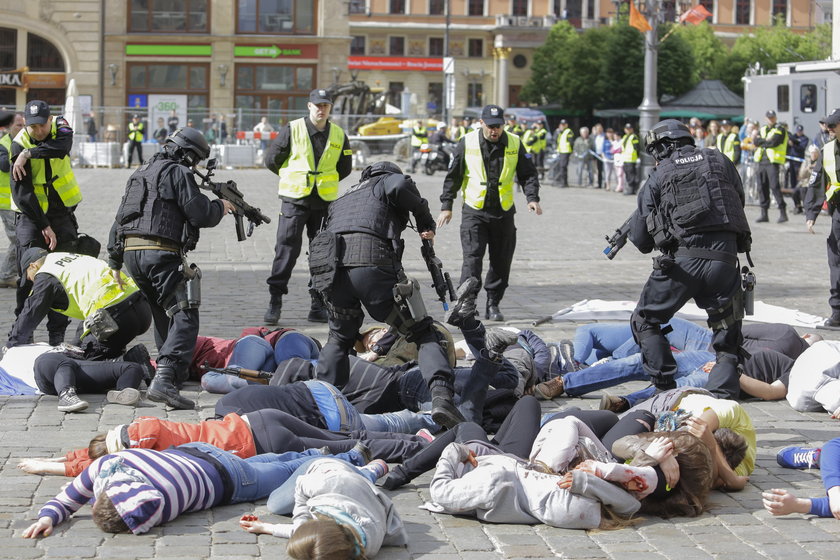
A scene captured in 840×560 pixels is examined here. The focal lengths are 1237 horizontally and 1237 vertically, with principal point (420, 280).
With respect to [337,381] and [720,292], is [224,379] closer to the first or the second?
[337,381]

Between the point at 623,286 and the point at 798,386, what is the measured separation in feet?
17.7

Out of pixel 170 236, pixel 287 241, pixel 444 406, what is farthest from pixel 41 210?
pixel 444 406

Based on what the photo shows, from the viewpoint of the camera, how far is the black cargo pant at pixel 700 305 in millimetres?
7195

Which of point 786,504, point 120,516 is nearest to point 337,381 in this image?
point 120,516

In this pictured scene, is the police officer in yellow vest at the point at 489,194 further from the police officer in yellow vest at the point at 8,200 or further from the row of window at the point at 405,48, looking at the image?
the row of window at the point at 405,48

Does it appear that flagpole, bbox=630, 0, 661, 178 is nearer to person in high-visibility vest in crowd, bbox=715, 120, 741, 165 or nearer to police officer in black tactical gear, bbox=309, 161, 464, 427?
person in high-visibility vest in crowd, bbox=715, 120, 741, 165

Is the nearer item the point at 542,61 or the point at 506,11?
the point at 542,61

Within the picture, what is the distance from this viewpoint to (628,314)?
1027 cm

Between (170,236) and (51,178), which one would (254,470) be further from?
(51,178)

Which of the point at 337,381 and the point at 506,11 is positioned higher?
the point at 506,11

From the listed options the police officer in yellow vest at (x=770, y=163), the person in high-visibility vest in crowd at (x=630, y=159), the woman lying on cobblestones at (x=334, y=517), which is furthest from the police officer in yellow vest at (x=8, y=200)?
the person in high-visibility vest in crowd at (x=630, y=159)

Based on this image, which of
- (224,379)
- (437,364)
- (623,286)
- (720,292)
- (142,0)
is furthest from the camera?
(142,0)

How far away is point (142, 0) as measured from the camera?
52.2m

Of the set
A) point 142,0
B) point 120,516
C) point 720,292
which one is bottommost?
point 120,516
